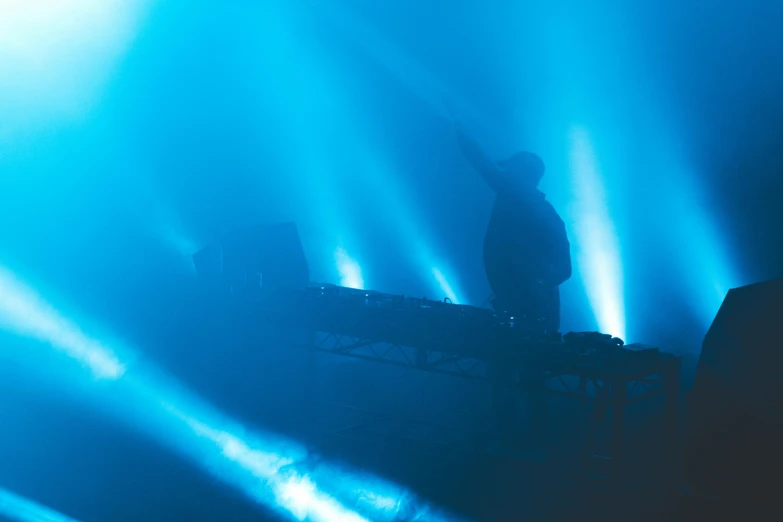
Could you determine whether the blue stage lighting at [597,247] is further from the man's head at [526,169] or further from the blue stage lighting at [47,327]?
the blue stage lighting at [47,327]

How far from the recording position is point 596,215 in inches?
563

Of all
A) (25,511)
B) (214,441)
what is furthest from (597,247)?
(25,511)

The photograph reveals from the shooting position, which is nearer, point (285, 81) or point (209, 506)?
point (209, 506)

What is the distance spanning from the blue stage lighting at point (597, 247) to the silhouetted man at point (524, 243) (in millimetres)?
3297

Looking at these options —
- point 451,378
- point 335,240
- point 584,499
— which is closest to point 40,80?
point 335,240

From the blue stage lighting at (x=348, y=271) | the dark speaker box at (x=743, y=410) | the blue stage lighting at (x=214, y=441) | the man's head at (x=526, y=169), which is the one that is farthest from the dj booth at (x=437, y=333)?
the blue stage lighting at (x=348, y=271)

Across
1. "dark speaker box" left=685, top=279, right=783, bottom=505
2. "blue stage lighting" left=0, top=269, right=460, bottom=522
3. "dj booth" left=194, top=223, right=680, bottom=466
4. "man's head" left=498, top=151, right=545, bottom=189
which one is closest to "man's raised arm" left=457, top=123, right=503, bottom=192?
"man's head" left=498, top=151, right=545, bottom=189

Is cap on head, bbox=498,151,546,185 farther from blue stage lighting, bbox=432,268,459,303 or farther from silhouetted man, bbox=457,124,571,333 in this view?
blue stage lighting, bbox=432,268,459,303

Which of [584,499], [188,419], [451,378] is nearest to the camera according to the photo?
[584,499]

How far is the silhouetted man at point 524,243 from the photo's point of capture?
11.0 meters

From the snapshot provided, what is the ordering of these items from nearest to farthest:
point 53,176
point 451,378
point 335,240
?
point 53,176 → point 451,378 → point 335,240

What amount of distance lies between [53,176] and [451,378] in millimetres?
10367

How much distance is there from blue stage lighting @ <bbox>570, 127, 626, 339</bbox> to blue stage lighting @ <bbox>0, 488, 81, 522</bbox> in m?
10.9

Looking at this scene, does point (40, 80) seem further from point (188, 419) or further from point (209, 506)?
point (209, 506)
